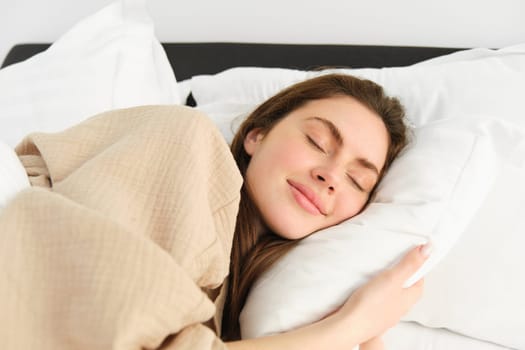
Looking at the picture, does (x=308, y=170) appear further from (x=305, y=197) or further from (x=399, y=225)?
(x=399, y=225)

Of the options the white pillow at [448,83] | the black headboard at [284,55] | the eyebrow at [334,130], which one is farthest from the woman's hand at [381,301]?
the black headboard at [284,55]

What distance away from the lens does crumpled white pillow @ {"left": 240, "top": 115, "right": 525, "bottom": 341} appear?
0.80 metres

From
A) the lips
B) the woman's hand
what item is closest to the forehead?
the lips

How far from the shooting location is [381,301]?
80 centimetres

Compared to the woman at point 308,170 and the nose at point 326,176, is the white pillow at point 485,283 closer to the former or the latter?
the woman at point 308,170

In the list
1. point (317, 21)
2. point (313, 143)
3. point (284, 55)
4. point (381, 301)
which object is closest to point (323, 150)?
point (313, 143)

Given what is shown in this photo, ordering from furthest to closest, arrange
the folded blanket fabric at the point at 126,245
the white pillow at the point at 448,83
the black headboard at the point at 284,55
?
the black headboard at the point at 284,55 < the white pillow at the point at 448,83 < the folded blanket fabric at the point at 126,245

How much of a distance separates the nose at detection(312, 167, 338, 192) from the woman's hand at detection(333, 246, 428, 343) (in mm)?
169

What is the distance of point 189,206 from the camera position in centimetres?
69

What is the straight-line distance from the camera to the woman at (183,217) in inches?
23.1

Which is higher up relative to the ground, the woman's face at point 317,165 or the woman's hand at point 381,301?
the woman's face at point 317,165

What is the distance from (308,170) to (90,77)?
2.03 feet

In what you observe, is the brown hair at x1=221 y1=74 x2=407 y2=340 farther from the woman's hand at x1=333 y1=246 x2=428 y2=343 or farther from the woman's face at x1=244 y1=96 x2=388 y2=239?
the woman's hand at x1=333 y1=246 x2=428 y2=343

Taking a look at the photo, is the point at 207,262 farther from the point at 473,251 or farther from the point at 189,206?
the point at 473,251
